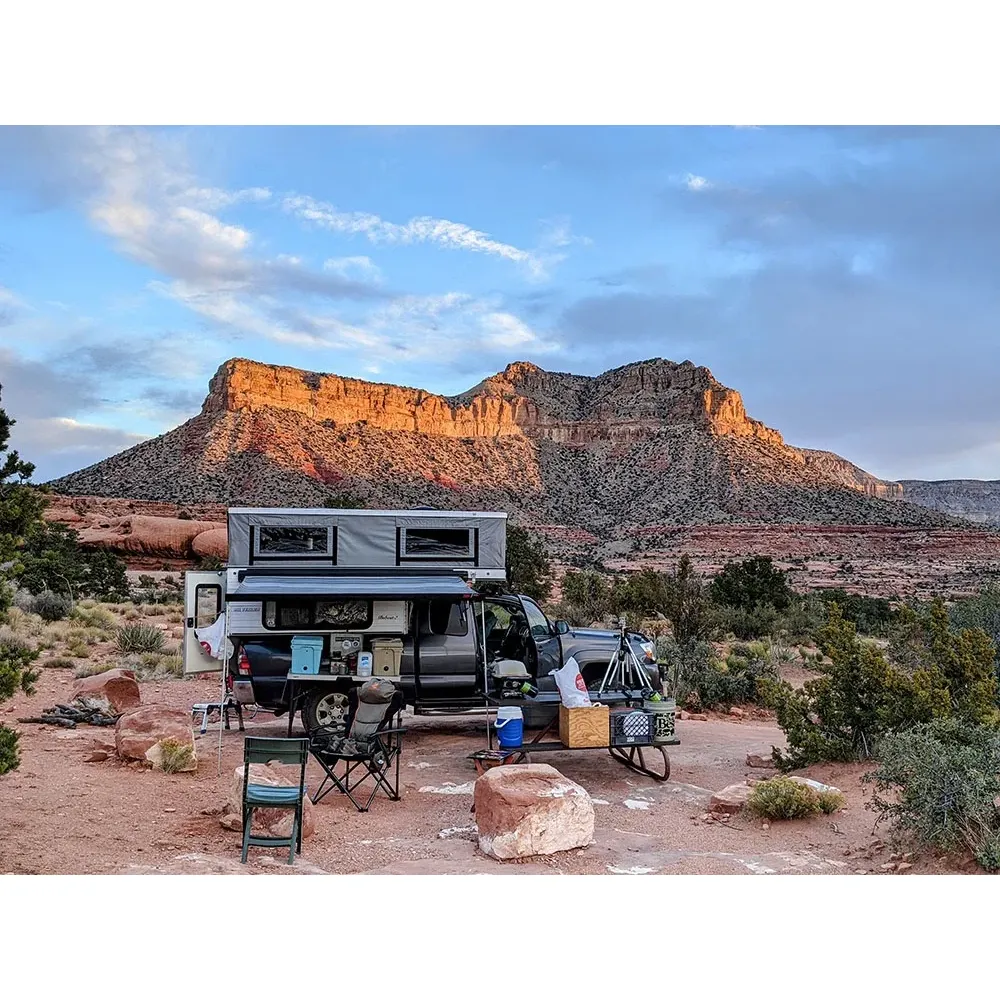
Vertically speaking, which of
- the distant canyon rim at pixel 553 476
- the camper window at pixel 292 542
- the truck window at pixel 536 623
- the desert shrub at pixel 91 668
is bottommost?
the desert shrub at pixel 91 668

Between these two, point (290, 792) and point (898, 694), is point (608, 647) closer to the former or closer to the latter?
point (898, 694)

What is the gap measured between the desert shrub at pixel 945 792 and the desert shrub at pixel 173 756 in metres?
6.32

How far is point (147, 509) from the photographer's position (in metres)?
53.0

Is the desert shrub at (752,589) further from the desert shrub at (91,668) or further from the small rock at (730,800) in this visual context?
the small rock at (730,800)

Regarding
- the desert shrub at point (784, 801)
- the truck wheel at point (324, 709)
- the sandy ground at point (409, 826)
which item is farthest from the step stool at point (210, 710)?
the desert shrub at point (784, 801)

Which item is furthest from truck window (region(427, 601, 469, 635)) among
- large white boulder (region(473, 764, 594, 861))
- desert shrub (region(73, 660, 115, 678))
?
desert shrub (region(73, 660, 115, 678))

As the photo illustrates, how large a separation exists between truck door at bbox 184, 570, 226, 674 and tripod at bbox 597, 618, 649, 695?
4578 mm

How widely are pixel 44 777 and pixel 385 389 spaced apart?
95.7m

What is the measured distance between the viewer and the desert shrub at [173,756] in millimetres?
8500

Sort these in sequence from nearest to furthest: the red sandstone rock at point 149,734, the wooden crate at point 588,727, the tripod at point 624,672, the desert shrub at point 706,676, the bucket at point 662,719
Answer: the wooden crate at point 588,727 → the bucket at point 662,719 → the red sandstone rock at point 149,734 → the tripod at point 624,672 → the desert shrub at point 706,676

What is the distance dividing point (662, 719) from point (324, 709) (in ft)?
11.9

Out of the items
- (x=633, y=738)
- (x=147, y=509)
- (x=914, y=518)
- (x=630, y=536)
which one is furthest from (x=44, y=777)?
(x=914, y=518)

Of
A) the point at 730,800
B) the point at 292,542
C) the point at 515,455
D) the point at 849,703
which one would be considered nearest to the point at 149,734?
the point at 292,542

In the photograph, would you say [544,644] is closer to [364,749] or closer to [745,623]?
[364,749]
